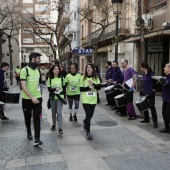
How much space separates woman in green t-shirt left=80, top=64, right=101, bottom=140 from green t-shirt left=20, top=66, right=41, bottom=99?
42.6 inches

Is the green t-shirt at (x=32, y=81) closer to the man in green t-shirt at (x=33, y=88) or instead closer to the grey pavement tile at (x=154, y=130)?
the man in green t-shirt at (x=33, y=88)

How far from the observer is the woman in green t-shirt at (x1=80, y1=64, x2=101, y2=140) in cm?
619

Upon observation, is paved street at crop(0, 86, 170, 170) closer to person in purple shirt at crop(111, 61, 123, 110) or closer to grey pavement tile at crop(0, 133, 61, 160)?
grey pavement tile at crop(0, 133, 61, 160)

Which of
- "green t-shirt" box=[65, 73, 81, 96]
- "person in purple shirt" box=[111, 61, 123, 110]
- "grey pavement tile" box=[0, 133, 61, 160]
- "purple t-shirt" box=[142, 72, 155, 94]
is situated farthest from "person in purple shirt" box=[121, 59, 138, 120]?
"grey pavement tile" box=[0, 133, 61, 160]

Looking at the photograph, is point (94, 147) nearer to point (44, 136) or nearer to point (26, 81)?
point (44, 136)

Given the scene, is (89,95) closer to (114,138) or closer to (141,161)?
(114,138)

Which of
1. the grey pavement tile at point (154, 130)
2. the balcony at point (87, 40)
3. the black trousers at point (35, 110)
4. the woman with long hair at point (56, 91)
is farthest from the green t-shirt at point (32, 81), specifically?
the balcony at point (87, 40)

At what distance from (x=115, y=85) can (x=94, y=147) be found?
4.36 metres

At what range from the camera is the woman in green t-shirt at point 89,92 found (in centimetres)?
619

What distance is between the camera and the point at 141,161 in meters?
4.80

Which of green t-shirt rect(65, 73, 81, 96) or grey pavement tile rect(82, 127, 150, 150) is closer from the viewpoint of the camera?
grey pavement tile rect(82, 127, 150, 150)

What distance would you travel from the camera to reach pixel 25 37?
80.8m

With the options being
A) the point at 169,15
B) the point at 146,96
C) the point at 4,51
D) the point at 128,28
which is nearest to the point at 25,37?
the point at 4,51

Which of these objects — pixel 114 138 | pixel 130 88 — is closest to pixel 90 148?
pixel 114 138
